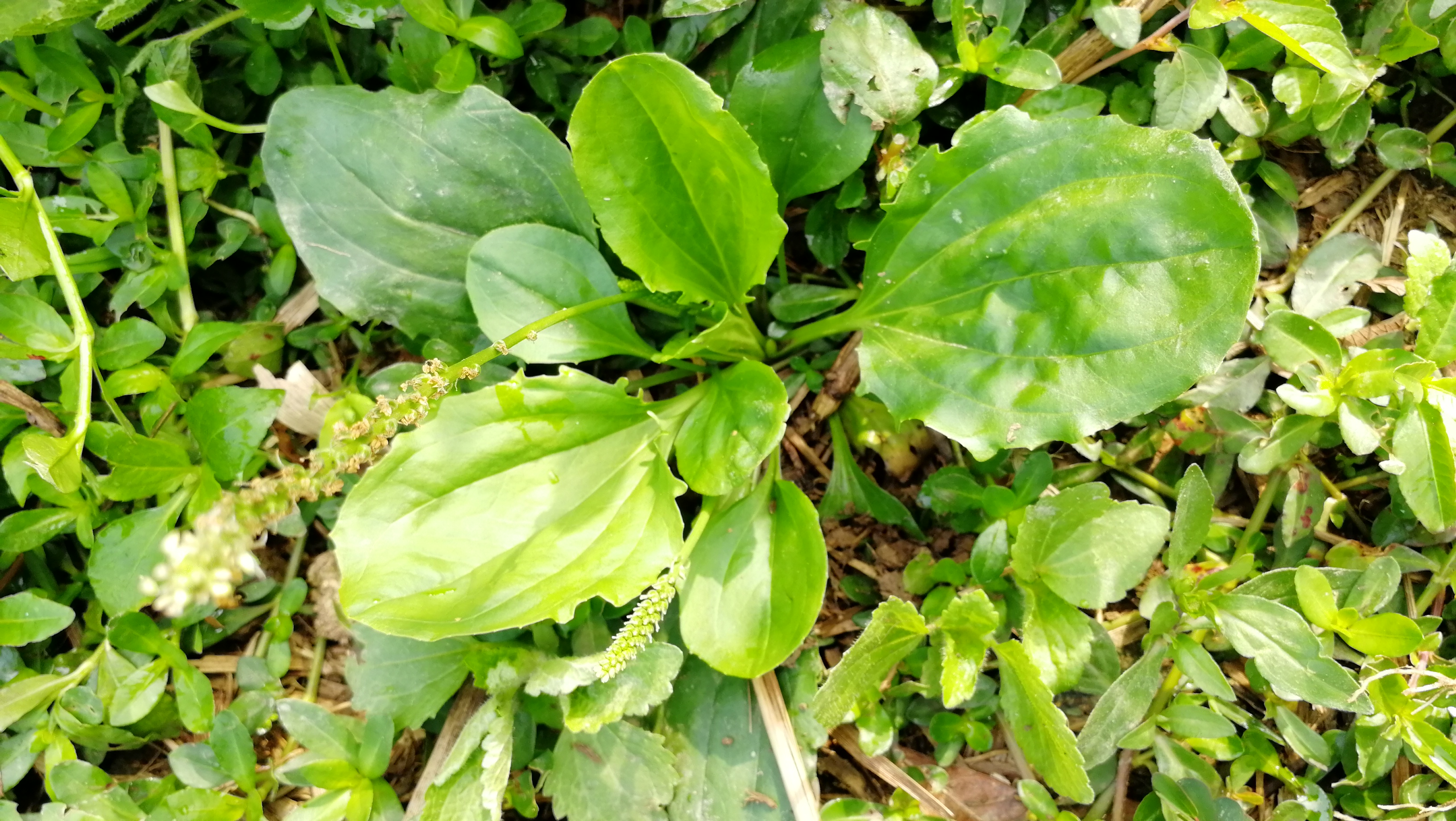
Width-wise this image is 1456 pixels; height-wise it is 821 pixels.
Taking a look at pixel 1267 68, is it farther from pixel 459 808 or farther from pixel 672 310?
pixel 459 808

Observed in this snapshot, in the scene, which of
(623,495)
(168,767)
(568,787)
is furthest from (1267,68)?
(168,767)

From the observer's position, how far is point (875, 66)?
1.84 metres

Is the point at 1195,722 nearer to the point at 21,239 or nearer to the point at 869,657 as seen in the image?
the point at 869,657

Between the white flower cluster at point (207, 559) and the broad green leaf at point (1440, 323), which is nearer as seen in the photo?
the white flower cluster at point (207, 559)

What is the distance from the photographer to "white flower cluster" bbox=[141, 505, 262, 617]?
4.33 ft

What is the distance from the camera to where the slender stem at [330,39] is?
2032 mm

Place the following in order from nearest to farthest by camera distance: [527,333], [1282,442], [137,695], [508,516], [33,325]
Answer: [527,333] < [508,516] < [1282,442] < [33,325] < [137,695]

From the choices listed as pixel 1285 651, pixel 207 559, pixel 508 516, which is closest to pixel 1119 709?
pixel 1285 651

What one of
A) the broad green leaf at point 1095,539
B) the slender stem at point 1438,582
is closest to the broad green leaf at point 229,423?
the broad green leaf at point 1095,539

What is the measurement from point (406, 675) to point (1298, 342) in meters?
1.99

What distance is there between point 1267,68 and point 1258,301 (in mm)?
492

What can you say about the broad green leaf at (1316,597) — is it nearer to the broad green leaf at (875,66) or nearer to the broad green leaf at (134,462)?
the broad green leaf at (875,66)

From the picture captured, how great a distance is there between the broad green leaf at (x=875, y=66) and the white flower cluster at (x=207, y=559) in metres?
1.35

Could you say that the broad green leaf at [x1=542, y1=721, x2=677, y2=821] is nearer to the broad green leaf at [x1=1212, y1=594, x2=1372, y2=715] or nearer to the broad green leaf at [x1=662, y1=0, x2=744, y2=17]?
the broad green leaf at [x1=1212, y1=594, x2=1372, y2=715]
